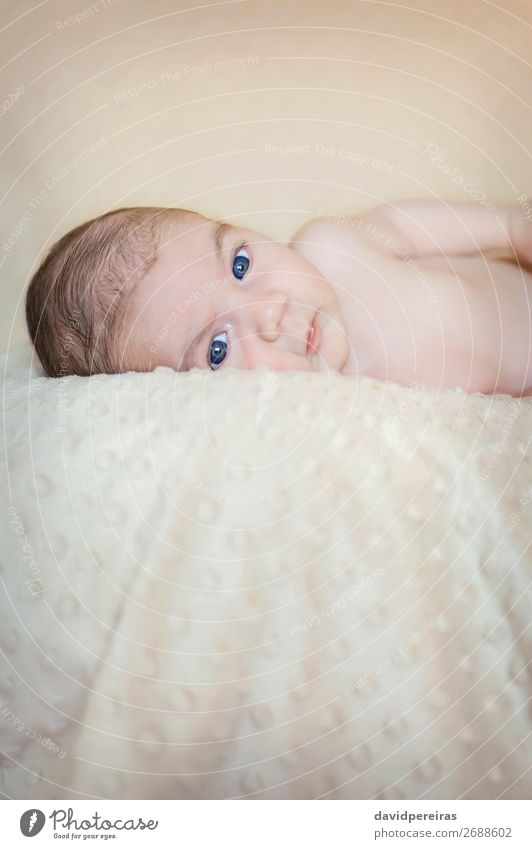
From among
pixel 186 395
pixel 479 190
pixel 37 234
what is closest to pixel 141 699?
pixel 186 395

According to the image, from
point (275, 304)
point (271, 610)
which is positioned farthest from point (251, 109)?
point (271, 610)

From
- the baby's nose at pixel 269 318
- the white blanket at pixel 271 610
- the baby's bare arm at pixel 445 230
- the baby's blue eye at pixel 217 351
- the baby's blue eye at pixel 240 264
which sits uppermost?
the baby's bare arm at pixel 445 230

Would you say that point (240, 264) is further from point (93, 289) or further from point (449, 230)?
point (449, 230)

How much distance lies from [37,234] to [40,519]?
431mm

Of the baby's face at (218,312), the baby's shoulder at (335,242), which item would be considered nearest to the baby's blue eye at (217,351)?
the baby's face at (218,312)

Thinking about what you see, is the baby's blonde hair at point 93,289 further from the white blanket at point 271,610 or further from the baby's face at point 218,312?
the white blanket at point 271,610

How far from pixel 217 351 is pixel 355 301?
16 cm

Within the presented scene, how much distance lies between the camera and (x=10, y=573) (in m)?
0.48

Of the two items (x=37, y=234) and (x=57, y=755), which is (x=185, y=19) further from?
(x=57, y=755)

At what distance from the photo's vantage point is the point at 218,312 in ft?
2.12

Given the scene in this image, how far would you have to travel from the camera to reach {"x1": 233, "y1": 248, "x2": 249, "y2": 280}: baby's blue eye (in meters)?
0.67

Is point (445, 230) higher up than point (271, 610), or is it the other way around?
point (445, 230)

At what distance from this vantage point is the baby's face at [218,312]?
65 cm

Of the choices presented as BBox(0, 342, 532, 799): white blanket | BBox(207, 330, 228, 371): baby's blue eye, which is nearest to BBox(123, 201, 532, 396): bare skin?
BBox(207, 330, 228, 371): baby's blue eye
